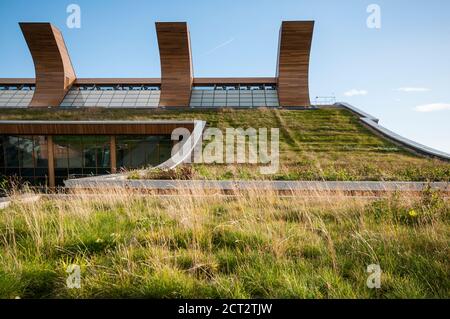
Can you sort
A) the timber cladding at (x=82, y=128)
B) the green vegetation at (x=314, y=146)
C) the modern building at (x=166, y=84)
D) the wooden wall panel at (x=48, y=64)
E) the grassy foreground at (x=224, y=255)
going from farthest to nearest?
the modern building at (x=166, y=84)
the wooden wall panel at (x=48, y=64)
the timber cladding at (x=82, y=128)
the green vegetation at (x=314, y=146)
the grassy foreground at (x=224, y=255)

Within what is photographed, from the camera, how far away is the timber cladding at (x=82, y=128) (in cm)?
1661

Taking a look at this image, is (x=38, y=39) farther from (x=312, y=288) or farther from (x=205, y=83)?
Answer: (x=312, y=288)

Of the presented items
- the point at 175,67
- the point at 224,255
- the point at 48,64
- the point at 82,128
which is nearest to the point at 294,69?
the point at 175,67

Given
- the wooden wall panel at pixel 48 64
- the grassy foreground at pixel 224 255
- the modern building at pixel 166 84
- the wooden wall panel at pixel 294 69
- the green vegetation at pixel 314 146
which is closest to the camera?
the grassy foreground at pixel 224 255

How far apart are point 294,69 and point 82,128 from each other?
24.7 m

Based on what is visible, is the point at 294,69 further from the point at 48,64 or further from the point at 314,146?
the point at 48,64

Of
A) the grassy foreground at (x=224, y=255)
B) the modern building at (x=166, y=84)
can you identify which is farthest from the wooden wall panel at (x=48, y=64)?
the grassy foreground at (x=224, y=255)

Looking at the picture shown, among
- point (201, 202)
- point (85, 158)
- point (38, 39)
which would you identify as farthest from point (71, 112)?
point (201, 202)

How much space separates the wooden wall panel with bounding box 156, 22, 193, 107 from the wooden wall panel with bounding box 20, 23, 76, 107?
1201 cm

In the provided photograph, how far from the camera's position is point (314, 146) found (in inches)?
641

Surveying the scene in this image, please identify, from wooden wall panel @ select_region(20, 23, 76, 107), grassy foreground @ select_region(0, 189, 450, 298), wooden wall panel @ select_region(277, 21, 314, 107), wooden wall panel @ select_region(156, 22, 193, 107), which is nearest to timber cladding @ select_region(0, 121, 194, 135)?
grassy foreground @ select_region(0, 189, 450, 298)

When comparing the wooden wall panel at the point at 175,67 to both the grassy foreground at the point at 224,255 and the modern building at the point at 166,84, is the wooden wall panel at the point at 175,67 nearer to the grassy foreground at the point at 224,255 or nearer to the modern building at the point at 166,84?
the modern building at the point at 166,84

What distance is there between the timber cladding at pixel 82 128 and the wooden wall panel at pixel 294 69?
1844cm

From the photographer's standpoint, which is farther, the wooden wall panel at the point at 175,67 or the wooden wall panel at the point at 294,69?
the wooden wall panel at the point at 294,69
